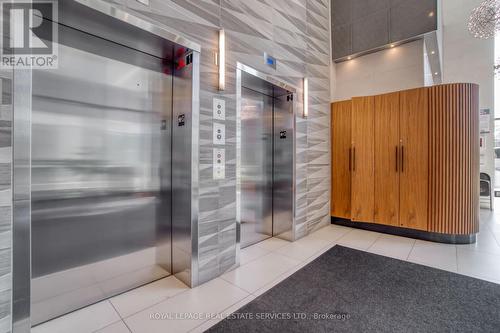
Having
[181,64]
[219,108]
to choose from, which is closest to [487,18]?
[219,108]

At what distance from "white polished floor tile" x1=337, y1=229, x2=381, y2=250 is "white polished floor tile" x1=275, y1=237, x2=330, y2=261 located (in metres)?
0.30

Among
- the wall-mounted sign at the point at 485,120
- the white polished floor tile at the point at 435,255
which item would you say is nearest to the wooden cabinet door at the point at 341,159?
the white polished floor tile at the point at 435,255

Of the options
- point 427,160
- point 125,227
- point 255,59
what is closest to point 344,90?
point 427,160

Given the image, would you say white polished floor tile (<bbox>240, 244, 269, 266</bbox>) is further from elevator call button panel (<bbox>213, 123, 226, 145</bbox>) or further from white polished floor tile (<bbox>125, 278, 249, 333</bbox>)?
elevator call button panel (<bbox>213, 123, 226, 145</bbox>)

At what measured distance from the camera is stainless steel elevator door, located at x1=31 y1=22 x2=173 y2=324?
1.68 metres

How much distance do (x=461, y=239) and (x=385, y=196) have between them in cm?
108

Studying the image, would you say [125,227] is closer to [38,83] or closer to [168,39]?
[38,83]

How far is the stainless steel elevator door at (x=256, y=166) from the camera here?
3176 mm

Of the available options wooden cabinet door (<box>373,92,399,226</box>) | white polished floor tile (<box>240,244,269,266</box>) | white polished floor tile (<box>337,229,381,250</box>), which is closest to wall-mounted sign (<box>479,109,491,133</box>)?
wooden cabinet door (<box>373,92,399,226</box>)

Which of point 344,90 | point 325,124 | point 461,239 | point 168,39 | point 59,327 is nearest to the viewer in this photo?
point 59,327

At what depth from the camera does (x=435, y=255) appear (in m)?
2.83

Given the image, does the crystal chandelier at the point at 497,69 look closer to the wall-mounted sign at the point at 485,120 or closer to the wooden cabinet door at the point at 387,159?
the wall-mounted sign at the point at 485,120

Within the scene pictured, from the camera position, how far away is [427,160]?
10.8ft

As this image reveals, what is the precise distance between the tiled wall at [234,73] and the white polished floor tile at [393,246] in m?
0.97
